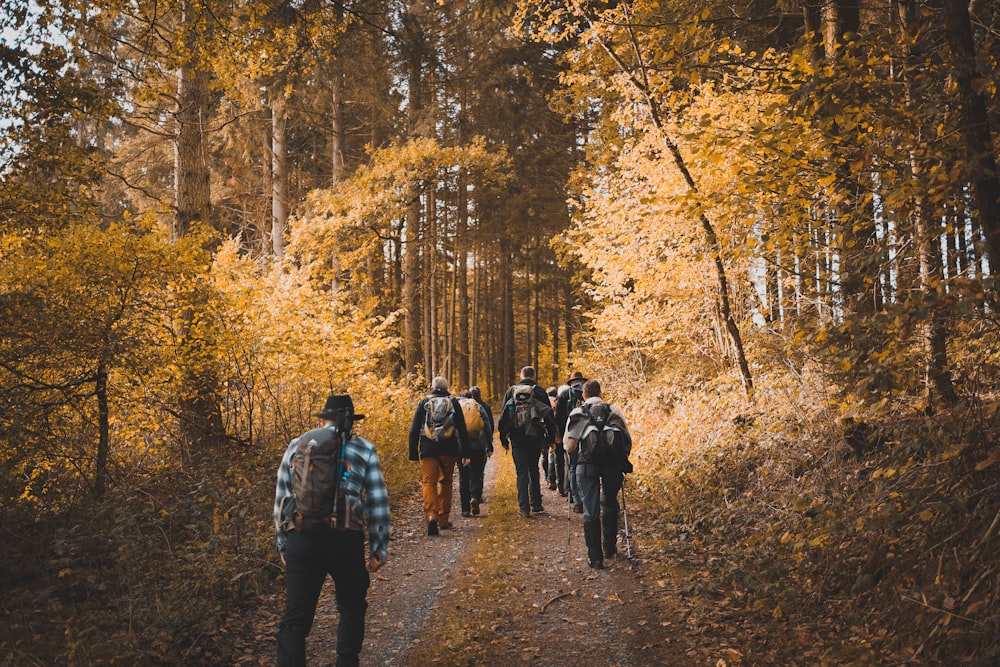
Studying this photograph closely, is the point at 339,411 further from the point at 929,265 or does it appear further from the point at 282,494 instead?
the point at 929,265

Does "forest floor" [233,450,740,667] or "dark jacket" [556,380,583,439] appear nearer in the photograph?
"forest floor" [233,450,740,667]

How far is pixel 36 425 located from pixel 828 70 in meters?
7.70

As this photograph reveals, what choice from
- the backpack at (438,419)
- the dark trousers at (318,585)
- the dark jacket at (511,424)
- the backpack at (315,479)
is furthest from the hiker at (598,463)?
the backpack at (315,479)

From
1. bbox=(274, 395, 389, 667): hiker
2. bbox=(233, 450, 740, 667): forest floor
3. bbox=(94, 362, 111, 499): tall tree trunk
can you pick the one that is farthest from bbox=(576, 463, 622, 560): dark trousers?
bbox=(94, 362, 111, 499): tall tree trunk

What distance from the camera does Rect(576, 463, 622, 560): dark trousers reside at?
22.9 ft

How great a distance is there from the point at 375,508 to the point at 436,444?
4.52m

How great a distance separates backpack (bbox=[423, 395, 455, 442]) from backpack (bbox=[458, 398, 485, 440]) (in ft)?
2.83

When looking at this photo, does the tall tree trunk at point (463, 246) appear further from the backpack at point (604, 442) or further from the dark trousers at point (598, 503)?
the dark trousers at point (598, 503)

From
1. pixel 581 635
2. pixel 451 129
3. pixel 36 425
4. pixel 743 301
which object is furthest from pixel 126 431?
pixel 451 129

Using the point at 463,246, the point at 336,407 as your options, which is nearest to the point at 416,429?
the point at 336,407

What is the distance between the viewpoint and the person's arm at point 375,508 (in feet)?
14.3

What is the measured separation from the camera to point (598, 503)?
703cm

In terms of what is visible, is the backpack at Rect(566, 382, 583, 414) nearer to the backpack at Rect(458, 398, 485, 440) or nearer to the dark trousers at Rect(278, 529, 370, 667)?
the backpack at Rect(458, 398, 485, 440)

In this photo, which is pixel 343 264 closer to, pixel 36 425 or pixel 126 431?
pixel 126 431
